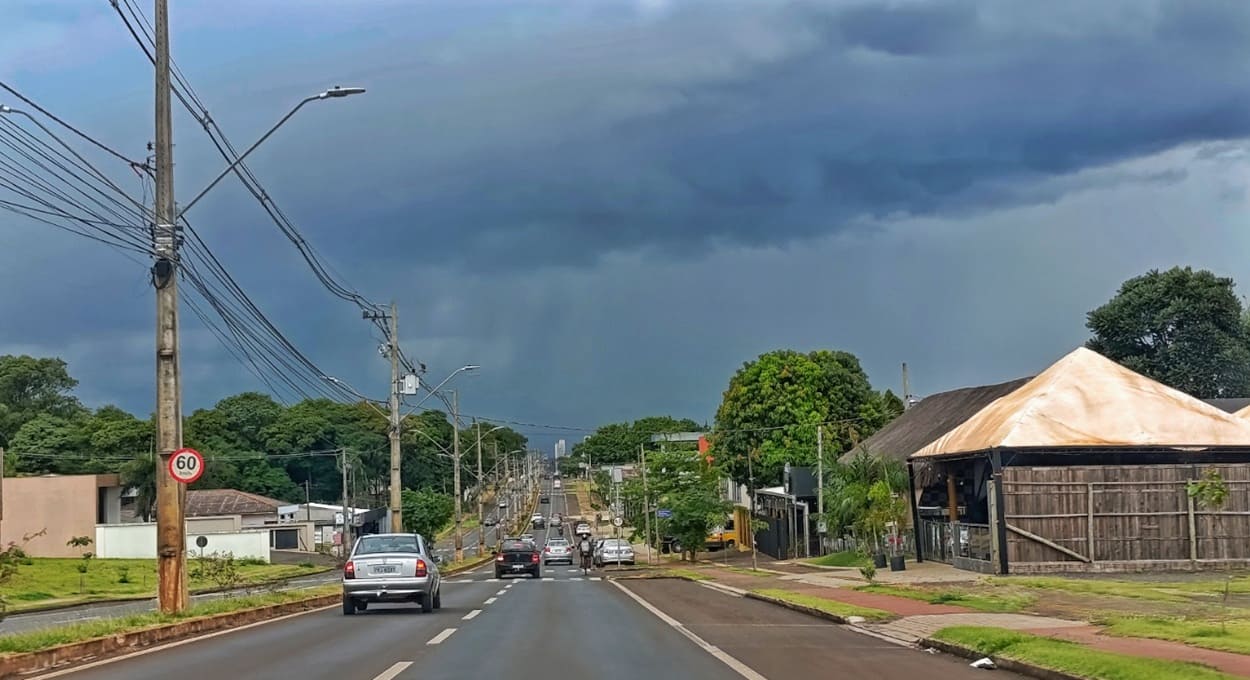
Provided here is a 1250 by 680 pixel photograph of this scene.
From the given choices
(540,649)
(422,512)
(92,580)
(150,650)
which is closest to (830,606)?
(540,649)

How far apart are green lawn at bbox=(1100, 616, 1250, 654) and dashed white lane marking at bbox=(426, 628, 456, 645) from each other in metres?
9.04

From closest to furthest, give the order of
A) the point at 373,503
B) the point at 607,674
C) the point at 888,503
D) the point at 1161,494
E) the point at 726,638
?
the point at 607,674 < the point at 726,638 < the point at 1161,494 < the point at 888,503 < the point at 373,503

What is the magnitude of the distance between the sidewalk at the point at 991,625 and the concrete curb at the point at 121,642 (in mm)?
10741

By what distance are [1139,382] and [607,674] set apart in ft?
83.3

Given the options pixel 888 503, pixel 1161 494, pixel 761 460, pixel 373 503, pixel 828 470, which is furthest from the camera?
pixel 373 503

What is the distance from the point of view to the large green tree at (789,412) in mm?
72500

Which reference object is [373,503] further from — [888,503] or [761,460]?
[888,503]

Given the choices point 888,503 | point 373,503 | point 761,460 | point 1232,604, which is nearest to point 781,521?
point 761,460

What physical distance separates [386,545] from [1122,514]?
18203 millimetres

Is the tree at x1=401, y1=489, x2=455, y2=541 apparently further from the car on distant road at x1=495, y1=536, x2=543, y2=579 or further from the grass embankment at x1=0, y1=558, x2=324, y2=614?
the car on distant road at x1=495, y1=536, x2=543, y2=579

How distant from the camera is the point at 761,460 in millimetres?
73125

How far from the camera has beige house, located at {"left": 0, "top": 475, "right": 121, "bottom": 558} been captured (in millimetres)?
72000

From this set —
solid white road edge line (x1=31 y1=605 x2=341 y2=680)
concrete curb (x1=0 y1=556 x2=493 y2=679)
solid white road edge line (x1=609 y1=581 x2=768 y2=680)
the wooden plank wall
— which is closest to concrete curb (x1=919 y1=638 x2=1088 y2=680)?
solid white road edge line (x1=609 y1=581 x2=768 y2=680)

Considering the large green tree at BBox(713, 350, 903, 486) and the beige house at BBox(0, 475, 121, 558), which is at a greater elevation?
the large green tree at BBox(713, 350, 903, 486)
